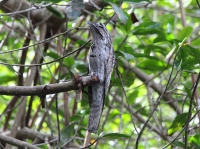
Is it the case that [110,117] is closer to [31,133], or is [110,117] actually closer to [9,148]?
[31,133]

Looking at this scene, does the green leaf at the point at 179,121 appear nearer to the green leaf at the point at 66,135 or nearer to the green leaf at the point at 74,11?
the green leaf at the point at 66,135

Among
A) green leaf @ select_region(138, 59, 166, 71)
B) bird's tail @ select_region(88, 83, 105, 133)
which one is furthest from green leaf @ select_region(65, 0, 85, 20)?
bird's tail @ select_region(88, 83, 105, 133)

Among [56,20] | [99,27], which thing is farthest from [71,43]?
[99,27]

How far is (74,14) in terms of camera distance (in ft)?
8.51

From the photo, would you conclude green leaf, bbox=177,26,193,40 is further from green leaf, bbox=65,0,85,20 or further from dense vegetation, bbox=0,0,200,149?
green leaf, bbox=65,0,85,20

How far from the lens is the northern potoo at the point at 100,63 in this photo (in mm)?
2012

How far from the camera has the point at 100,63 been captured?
6.91 feet

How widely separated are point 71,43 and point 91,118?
1603mm

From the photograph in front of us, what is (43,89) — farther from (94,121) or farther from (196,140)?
(196,140)

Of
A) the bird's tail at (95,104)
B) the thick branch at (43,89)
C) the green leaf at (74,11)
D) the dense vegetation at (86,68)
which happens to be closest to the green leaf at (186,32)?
the dense vegetation at (86,68)

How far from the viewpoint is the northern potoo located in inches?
79.2

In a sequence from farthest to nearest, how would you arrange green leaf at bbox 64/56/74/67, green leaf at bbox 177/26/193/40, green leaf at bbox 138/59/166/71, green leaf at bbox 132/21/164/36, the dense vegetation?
green leaf at bbox 177/26/193/40, green leaf at bbox 138/59/166/71, green leaf at bbox 64/56/74/67, green leaf at bbox 132/21/164/36, the dense vegetation

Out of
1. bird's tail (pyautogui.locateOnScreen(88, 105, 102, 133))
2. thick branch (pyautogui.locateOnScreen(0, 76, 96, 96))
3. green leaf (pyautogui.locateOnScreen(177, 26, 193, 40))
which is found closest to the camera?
thick branch (pyautogui.locateOnScreen(0, 76, 96, 96))

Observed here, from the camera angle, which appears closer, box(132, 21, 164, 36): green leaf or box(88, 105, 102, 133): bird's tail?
box(88, 105, 102, 133): bird's tail
